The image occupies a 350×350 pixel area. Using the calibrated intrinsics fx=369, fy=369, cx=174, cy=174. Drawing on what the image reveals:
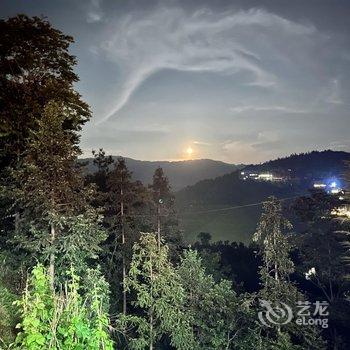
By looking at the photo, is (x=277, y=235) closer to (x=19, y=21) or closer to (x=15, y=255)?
(x=15, y=255)

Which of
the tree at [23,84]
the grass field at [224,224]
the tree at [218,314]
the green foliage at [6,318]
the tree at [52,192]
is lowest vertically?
the grass field at [224,224]

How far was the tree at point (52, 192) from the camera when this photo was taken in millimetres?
16375

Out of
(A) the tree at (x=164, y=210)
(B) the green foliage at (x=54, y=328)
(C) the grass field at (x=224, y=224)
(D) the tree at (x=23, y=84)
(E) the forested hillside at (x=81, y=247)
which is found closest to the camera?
(B) the green foliage at (x=54, y=328)

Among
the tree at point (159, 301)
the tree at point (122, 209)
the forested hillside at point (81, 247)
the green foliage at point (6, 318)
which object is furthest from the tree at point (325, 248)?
the green foliage at point (6, 318)

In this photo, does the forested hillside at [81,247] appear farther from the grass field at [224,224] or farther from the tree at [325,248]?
the grass field at [224,224]

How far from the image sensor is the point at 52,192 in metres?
16.5

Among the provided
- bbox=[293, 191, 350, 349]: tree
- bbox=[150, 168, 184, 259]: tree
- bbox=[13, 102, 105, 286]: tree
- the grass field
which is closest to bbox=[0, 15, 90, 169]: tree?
bbox=[13, 102, 105, 286]: tree

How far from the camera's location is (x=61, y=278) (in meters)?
17.6

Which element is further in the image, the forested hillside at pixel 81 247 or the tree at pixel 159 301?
the tree at pixel 159 301

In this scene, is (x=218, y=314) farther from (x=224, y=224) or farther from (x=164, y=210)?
(x=224, y=224)

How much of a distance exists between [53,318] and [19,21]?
66.9 feet

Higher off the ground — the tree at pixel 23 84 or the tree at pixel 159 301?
the tree at pixel 23 84

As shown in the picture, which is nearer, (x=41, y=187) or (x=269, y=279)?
(x=41, y=187)

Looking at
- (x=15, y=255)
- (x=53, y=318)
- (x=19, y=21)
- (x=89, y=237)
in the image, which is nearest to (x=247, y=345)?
(x=89, y=237)
